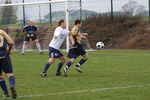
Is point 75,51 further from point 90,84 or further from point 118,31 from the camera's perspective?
point 118,31

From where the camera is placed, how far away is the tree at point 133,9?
119 ft

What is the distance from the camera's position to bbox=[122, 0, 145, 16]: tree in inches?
1431

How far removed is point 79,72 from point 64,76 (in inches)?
56.0

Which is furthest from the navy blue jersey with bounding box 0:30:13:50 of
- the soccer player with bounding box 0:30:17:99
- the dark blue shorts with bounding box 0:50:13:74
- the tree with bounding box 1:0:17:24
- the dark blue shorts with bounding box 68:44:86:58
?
the tree with bounding box 1:0:17:24

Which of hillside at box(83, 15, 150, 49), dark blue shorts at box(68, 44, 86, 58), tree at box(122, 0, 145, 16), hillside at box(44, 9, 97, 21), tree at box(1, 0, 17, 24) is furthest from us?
tree at box(122, 0, 145, 16)

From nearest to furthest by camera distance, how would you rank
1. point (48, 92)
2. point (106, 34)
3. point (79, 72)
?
point (48, 92), point (79, 72), point (106, 34)

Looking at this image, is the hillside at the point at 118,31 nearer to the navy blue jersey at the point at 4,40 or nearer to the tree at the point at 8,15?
the tree at the point at 8,15

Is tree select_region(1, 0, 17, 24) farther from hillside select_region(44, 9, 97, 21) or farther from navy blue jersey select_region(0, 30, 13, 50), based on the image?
navy blue jersey select_region(0, 30, 13, 50)

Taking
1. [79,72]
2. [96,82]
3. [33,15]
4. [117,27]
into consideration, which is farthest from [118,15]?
[96,82]

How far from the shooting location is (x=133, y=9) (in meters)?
37.2

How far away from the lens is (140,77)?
14117mm

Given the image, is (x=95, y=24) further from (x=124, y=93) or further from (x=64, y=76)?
(x=124, y=93)

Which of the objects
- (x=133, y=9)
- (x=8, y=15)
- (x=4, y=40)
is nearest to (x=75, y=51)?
(x=4, y=40)

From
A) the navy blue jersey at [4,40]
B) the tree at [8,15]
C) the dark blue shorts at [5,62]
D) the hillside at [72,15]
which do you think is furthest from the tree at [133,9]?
the dark blue shorts at [5,62]
